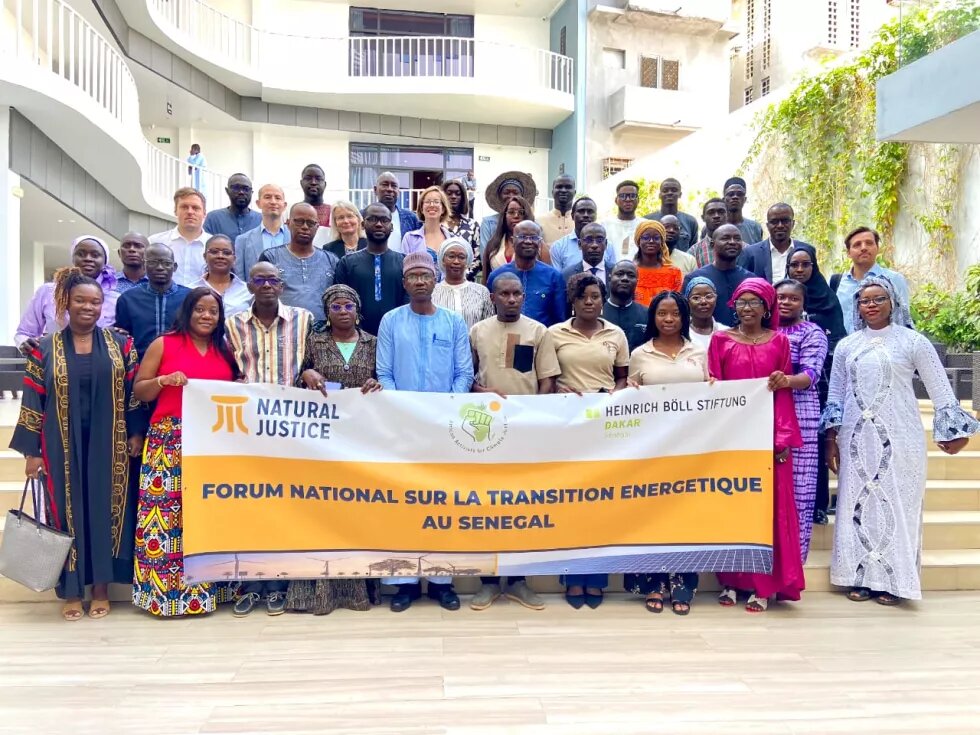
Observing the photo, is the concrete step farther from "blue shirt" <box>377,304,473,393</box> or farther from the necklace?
"blue shirt" <box>377,304,473,393</box>

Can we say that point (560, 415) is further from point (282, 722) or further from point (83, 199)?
point (83, 199)

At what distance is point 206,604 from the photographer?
13.6 feet

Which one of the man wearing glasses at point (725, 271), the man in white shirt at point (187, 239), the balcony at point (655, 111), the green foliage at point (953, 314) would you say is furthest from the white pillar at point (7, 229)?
the balcony at point (655, 111)

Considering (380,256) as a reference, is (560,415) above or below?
below

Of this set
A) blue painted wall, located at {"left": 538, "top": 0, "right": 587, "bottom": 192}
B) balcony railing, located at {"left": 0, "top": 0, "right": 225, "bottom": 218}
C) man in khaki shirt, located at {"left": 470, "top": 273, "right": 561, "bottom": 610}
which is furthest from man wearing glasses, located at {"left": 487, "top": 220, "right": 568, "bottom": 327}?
blue painted wall, located at {"left": 538, "top": 0, "right": 587, "bottom": 192}

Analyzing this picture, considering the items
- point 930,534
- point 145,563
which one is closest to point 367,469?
point 145,563

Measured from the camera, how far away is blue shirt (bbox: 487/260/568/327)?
198 inches

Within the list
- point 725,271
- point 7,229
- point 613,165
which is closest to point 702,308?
point 725,271

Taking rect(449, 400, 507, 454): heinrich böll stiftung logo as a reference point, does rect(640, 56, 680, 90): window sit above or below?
above

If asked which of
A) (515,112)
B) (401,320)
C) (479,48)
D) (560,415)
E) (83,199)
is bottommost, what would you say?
(560,415)

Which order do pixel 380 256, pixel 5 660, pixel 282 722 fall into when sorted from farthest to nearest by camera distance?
1. pixel 380 256
2. pixel 5 660
3. pixel 282 722

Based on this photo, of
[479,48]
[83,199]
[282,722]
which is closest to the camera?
[282,722]

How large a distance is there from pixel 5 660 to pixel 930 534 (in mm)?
5205

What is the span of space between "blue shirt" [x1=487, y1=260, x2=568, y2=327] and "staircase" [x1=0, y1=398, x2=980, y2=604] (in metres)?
1.60
